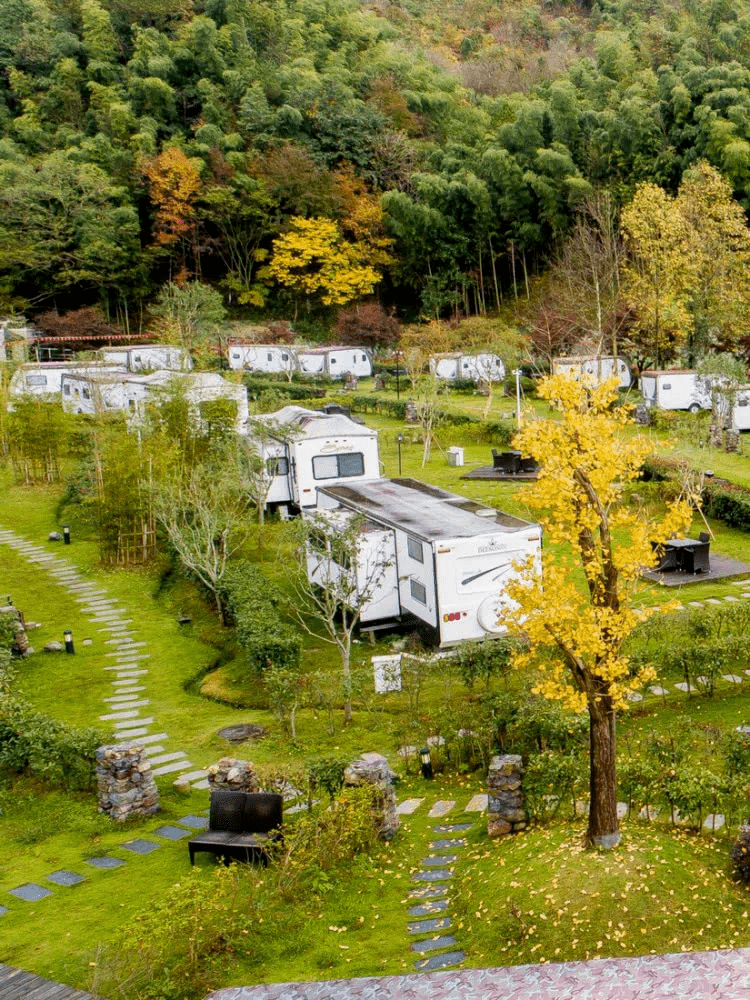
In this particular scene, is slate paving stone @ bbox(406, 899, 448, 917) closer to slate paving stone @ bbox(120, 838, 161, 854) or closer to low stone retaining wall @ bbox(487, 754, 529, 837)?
low stone retaining wall @ bbox(487, 754, 529, 837)

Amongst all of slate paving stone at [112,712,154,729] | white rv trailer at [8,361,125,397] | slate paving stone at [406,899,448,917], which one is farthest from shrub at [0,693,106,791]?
white rv trailer at [8,361,125,397]

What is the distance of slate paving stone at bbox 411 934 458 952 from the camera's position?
6773 millimetres

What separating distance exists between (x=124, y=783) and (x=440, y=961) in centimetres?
433

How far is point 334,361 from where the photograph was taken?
43.2 metres

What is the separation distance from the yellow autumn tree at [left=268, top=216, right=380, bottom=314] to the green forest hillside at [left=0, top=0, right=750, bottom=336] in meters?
0.14

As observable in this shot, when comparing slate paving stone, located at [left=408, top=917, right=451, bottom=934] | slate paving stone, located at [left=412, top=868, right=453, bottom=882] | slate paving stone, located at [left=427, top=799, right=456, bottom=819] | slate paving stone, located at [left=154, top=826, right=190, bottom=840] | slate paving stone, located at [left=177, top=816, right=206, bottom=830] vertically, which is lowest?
slate paving stone, located at [left=177, top=816, right=206, bottom=830]

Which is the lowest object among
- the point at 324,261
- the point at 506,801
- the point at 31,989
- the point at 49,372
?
the point at 31,989

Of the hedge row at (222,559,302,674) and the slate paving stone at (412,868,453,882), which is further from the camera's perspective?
the hedge row at (222,559,302,674)

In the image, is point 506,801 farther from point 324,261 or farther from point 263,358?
point 324,261

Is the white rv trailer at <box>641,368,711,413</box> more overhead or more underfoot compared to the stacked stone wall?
more overhead

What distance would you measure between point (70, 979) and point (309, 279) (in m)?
51.6

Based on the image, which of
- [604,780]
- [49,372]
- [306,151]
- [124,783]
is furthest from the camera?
[306,151]

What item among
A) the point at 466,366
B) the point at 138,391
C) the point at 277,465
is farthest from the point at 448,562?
the point at 466,366

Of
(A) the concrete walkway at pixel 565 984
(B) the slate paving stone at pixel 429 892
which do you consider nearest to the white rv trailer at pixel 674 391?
(B) the slate paving stone at pixel 429 892
